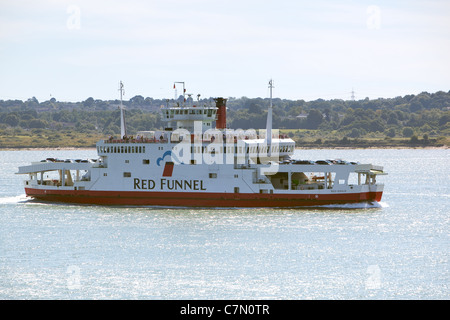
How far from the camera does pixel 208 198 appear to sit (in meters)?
54.6

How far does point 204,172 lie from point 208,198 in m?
2.03

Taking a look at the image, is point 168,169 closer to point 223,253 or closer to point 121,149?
point 121,149

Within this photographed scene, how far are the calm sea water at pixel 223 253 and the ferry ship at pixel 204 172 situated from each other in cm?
125

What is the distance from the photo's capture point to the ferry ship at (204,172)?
5362 cm

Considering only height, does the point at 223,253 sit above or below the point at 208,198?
below

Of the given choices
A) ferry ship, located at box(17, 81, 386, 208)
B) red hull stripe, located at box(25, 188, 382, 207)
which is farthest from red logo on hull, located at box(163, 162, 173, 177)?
red hull stripe, located at box(25, 188, 382, 207)

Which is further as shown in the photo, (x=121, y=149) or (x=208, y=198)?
(x=121, y=149)

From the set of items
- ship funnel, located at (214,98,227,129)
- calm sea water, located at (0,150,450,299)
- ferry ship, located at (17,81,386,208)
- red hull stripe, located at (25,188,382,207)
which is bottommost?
calm sea water, located at (0,150,450,299)

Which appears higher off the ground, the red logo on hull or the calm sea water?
the red logo on hull

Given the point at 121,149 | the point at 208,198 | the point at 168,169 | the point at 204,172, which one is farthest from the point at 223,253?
the point at 121,149

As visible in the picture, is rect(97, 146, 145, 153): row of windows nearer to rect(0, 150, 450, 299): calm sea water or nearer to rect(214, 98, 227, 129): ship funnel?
rect(0, 150, 450, 299): calm sea water

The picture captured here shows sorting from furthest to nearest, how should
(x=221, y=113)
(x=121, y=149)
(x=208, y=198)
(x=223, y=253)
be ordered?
(x=221, y=113) → (x=121, y=149) → (x=208, y=198) → (x=223, y=253)

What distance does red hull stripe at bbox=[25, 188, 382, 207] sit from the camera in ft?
175

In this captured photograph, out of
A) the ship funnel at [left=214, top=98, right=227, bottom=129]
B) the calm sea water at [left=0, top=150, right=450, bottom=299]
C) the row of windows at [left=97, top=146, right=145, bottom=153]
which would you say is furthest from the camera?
the ship funnel at [left=214, top=98, right=227, bottom=129]
